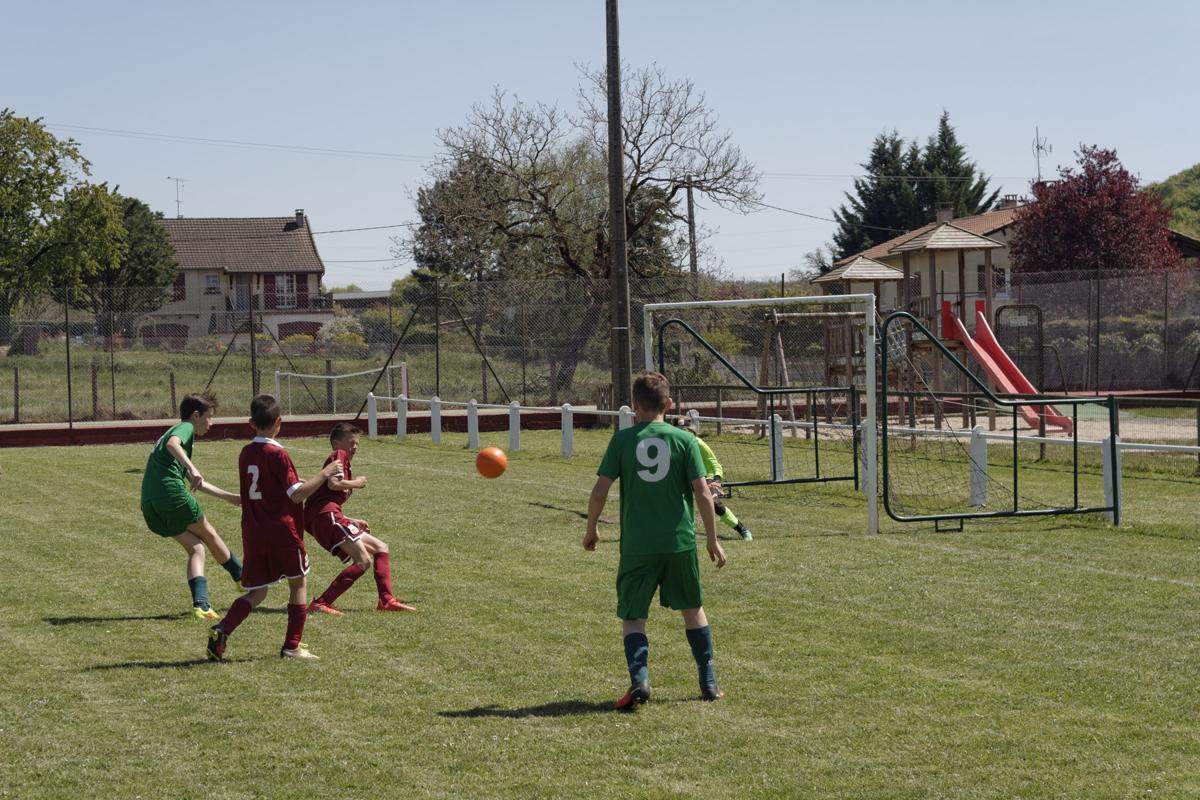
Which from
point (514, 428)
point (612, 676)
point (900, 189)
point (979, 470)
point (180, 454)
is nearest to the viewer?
point (612, 676)

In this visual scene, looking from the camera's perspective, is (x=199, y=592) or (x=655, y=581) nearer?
(x=655, y=581)

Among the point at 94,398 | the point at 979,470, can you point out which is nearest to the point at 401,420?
the point at 94,398

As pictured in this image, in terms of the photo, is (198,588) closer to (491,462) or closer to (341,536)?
(341,536)

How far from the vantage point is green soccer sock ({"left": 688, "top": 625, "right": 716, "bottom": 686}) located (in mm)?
6824

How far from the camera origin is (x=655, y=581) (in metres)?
6.79

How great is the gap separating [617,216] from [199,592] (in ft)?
34.4

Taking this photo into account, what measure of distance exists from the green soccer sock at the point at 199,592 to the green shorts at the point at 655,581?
380cm

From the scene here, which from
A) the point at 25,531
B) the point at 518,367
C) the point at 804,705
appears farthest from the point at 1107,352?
the point at 804,705

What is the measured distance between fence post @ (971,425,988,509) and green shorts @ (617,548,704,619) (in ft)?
28.2

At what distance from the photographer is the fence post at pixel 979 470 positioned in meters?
14.7

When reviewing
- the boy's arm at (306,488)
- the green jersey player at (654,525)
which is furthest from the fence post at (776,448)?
the green jersey player at (654,525)

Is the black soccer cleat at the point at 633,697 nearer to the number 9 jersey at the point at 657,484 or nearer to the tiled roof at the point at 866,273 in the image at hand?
the number 9 jersey at the point at 657,484

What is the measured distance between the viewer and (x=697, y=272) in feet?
118

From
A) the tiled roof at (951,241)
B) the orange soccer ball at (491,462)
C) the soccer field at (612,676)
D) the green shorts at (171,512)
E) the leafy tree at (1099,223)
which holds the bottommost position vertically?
the soccer field at (612,676)
